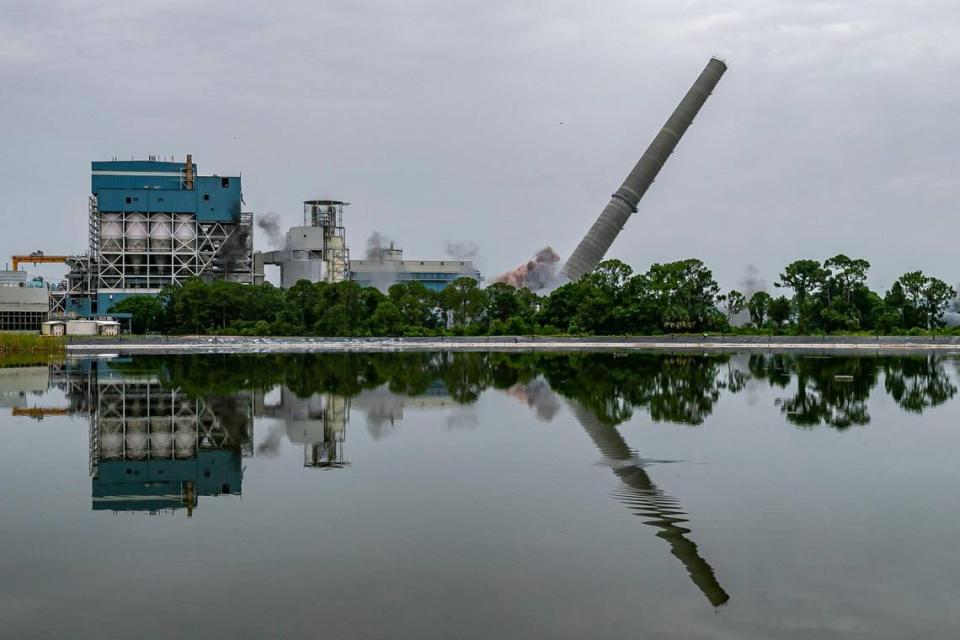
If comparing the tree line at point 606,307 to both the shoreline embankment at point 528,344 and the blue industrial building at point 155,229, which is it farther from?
the blue industrial building at point 155,229

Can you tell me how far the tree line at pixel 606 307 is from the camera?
72.1 metres

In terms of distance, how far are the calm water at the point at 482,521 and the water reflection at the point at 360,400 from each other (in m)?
0.11

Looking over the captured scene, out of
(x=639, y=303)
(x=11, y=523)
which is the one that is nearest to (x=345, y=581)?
(x=11, y=523)

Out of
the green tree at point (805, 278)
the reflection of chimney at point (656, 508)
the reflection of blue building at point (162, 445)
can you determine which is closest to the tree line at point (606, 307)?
the green tree at point (805, 278)

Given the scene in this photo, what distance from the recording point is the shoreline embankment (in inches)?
2413

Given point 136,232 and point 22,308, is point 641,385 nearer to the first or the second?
point 22,308

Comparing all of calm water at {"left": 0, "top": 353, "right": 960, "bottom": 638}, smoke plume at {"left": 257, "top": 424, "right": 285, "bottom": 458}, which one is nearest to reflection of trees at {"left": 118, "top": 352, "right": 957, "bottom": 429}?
calm water at {"left": 0, "top": 353, "right": 960, "bottom": 638}

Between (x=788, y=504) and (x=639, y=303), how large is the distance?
62.0 meters

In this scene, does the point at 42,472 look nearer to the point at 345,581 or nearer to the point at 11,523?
the point at 11,523

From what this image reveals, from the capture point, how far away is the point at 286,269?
9625cm

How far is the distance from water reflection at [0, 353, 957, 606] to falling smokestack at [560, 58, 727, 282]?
43117mm

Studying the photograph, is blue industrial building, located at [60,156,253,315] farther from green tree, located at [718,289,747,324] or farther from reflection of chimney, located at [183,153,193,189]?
green tree, located at [718,289,747,324]

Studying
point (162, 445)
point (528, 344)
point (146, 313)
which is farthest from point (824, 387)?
point (146, 313)

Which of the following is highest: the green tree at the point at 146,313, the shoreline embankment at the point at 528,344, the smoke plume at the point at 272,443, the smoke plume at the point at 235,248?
the smoke plume at the point at 235,248
